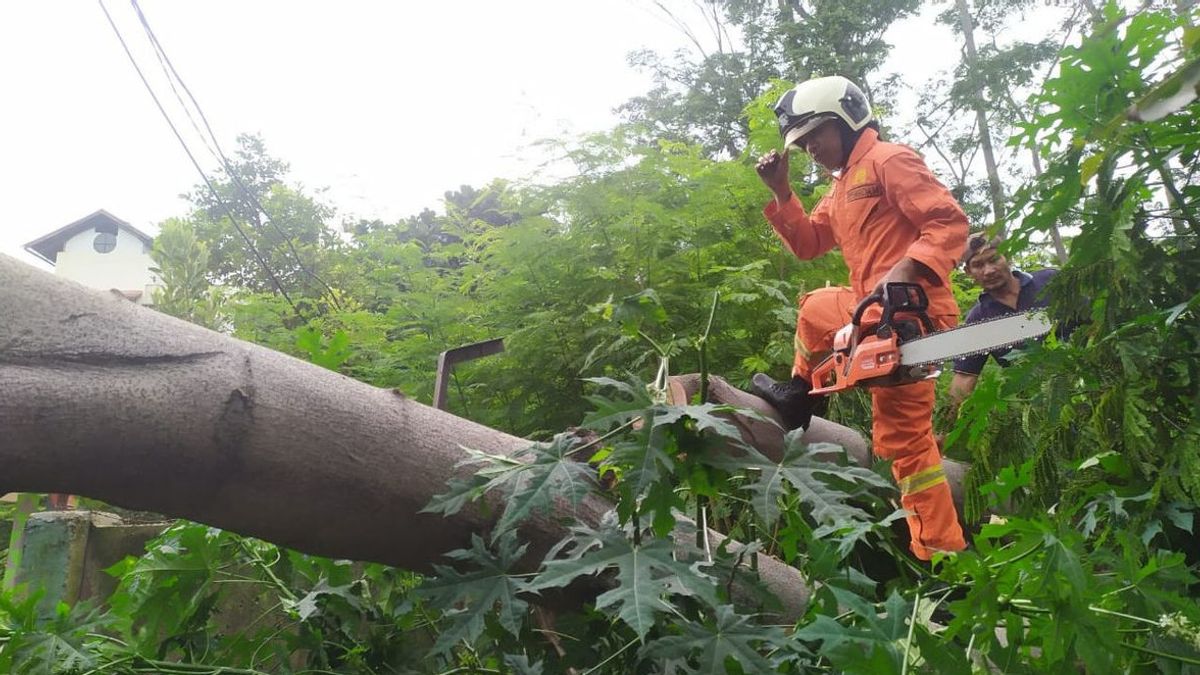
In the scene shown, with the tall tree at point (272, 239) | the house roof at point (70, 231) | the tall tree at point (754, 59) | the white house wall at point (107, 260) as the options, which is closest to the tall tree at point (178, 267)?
the tall tree at point (272, 239)

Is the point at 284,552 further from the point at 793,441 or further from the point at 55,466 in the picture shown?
→ the point at 793,441

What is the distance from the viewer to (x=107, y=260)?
31.5 m

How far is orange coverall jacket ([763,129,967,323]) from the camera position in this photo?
9.77ft

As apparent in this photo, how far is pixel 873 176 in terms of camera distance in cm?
329

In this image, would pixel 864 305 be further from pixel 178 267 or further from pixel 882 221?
pixel 178 267

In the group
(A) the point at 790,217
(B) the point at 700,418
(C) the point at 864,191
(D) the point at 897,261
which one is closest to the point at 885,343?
(D) the point at 897,261

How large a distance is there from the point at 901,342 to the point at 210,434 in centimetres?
222

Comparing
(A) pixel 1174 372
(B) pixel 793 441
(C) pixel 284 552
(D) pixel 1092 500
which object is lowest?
(C) pixel 284 552

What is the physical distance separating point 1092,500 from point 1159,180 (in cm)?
62

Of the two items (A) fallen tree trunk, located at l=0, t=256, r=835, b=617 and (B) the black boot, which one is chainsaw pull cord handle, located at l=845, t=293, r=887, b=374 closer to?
(B) the black boot

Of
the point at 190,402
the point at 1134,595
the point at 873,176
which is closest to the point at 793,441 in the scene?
the point at 1134,595

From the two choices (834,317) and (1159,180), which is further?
(834,317)

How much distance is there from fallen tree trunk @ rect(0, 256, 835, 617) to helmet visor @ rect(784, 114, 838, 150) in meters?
2.40

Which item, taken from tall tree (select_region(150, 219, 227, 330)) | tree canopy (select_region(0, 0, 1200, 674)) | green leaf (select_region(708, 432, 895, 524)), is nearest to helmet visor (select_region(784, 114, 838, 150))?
tree canopy (select_region(0, 0, 1200, 674))
